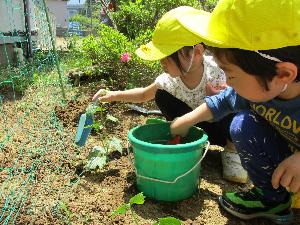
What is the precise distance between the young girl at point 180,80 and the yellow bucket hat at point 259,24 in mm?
614

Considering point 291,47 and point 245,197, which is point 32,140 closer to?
point 245,197

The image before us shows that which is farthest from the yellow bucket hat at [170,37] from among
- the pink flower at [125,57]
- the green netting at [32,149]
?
the pink flower at [125,57]

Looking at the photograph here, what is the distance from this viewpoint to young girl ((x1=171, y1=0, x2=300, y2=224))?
1154 millimetres

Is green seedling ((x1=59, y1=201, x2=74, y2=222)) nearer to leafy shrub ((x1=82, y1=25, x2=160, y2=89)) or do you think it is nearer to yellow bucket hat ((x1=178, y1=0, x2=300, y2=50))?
yellow bucket hat ((x1=178, y1=0, x2=300, y2=50))

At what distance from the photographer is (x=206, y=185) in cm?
215

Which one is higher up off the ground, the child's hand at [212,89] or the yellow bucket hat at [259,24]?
the yellow bucket hat at [259,24]

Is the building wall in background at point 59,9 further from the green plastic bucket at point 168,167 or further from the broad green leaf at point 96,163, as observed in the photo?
the green plastic bucket at point 168,167

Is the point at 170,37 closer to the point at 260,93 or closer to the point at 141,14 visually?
the point at 260,93

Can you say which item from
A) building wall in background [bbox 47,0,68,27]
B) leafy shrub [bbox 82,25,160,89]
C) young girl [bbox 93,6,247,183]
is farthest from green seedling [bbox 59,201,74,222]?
building wall in background [bbox 47,0,68,27]

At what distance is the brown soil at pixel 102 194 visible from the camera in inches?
69.3

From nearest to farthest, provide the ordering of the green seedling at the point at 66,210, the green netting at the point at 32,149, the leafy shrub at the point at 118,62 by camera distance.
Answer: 1. the green seedling at the point at 66,210
2. the green netting at the point at 32,149
3. the leafy shrub at the point at 118,62

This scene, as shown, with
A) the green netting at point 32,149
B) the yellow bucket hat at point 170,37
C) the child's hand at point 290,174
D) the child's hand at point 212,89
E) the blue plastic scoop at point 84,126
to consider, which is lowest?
the green netting at point 32,149

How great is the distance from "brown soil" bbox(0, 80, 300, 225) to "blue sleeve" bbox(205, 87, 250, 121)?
480 millimetres

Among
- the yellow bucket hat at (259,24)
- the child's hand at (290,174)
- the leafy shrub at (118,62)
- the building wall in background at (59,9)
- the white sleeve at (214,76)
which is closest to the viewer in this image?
the yellow bucket hat at (259,24)
